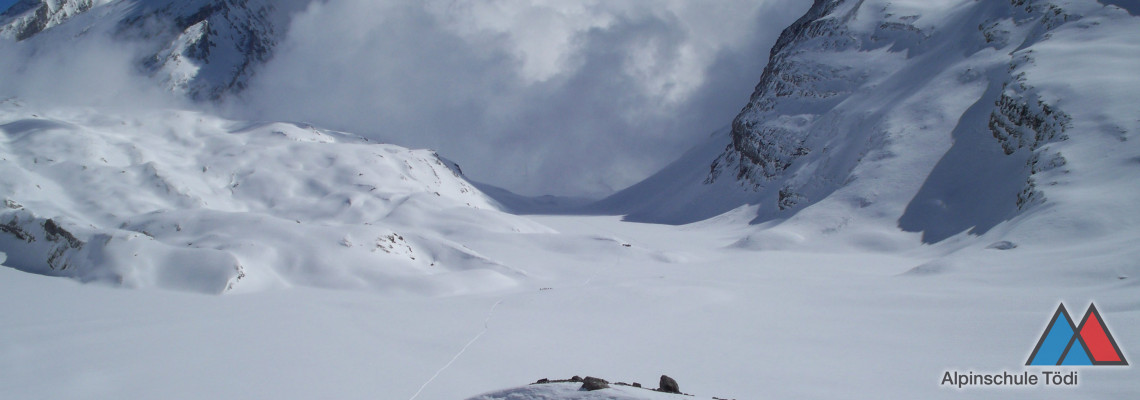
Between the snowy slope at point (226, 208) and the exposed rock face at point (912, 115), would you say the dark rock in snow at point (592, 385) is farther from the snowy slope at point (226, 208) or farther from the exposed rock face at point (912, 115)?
the exposed rock face at point (912, 115)

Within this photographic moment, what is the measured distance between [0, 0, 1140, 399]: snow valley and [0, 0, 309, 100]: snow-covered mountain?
33.6m

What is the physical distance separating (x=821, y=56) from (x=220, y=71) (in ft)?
442

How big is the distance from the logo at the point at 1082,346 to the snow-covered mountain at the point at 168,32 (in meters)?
149

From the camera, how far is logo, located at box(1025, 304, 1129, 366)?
11.0 meters

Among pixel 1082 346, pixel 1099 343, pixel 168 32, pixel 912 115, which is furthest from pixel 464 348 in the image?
pixel 168 32

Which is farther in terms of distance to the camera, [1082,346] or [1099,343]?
[1099,343]

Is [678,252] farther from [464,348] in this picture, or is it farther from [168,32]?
[168,32]

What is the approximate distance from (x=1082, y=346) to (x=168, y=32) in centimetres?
17023

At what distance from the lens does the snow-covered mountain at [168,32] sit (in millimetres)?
130875

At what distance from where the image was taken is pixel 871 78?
7944 centimetres

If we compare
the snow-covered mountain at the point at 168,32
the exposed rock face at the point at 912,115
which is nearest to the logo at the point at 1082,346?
the exposed rock face at the point at 912,115

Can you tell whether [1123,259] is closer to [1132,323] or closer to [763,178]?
[1132,323]

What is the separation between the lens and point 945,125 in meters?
58.8

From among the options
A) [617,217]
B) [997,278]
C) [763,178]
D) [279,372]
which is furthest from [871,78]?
[279,372]
